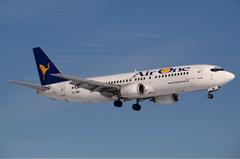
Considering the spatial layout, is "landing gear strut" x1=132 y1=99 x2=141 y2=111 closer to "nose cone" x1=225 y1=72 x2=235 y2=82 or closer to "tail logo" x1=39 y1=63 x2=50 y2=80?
"nose cone" x1=225 y1=72 x2=235 y2=82

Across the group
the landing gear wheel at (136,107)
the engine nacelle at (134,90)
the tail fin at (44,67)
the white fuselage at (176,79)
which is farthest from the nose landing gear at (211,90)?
the tail fin at (44,67)

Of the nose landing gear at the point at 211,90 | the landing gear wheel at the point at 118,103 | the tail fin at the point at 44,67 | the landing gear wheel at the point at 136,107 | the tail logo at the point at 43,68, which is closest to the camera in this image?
the nose landing gear at the point at 211,90

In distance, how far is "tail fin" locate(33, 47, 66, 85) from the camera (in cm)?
8638

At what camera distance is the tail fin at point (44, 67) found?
283ft

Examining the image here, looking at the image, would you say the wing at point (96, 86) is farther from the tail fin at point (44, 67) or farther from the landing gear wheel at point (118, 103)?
the tail fin at point (44, 67)

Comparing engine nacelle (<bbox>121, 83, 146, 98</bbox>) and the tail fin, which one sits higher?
the tail fin

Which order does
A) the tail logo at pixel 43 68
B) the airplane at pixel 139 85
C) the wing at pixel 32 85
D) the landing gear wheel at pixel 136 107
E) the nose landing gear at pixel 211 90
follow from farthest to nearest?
the tail logo at pixel 43 68
the landing gear wheel at pixel 136 107
the wing at pixel 32 85
the airplane at pixel 139 85
the nose landing gear at pixel 211 90

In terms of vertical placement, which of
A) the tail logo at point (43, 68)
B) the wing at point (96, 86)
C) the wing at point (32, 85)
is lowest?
the wing at point (96, 86)

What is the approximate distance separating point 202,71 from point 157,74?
16.7 feet

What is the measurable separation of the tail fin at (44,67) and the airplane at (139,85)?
28cm

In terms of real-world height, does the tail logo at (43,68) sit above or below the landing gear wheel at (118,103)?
above

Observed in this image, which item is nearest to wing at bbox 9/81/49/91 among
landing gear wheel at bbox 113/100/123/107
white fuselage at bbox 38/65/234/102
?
white fuselage at bbox 38/65/234/102

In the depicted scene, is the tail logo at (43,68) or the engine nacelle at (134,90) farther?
the tail logo at (43,68)

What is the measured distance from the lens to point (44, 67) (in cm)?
8825
